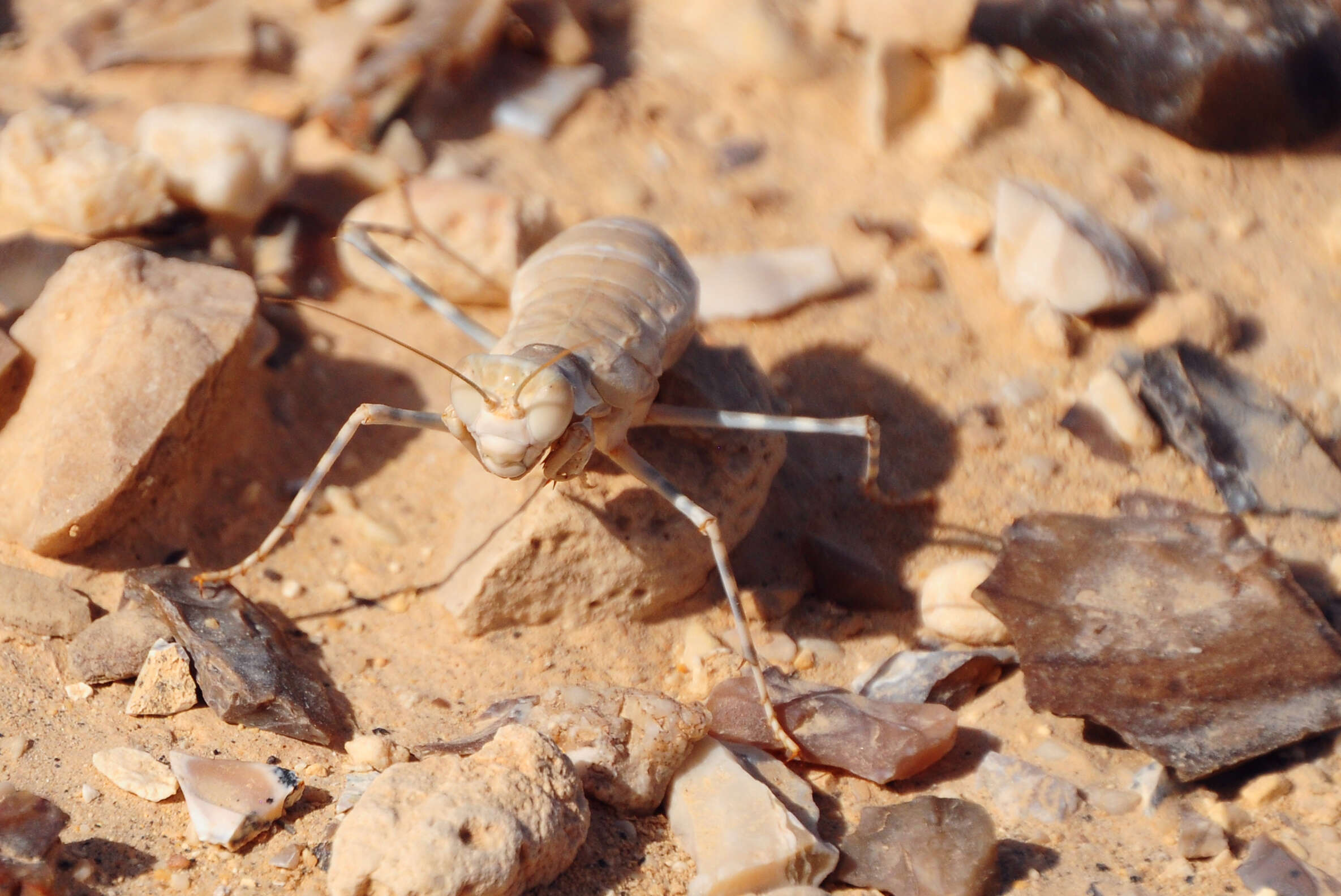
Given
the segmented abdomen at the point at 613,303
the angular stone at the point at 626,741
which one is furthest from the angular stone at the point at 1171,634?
the segmented abdomen at the point at 613,303

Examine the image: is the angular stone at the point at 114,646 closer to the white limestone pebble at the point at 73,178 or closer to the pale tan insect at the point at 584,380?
the pale tan insect at the point at 584,380

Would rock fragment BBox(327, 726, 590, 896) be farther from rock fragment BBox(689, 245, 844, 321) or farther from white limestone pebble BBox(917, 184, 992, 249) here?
white limestone pebble BBox(917, 184, 992, 249)

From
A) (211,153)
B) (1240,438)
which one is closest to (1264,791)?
(1240,438)

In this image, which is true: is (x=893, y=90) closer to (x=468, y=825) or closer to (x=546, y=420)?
(x=546, y=420)

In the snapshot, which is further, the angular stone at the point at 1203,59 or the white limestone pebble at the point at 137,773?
the angular stone at the point at 1203,59

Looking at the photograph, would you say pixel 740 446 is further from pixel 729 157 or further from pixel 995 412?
pixel 729 157
